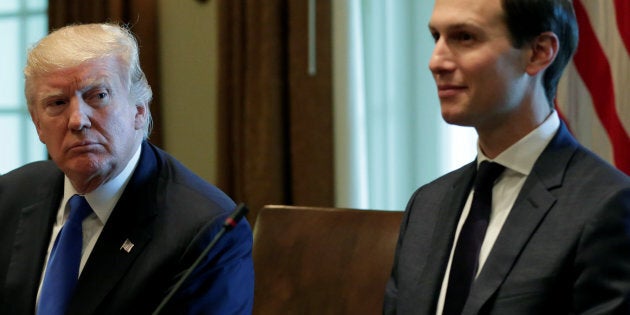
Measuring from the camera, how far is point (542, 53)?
202cm

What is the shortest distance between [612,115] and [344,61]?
1223 millimetres

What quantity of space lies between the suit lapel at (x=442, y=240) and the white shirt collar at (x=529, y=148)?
7.6 inches

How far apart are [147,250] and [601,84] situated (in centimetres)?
169

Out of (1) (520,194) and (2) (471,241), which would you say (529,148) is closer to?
(1) (520,194)

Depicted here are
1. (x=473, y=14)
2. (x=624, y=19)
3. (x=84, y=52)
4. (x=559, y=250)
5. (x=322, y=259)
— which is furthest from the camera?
(x=624, y=19)

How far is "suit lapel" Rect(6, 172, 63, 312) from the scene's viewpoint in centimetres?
254

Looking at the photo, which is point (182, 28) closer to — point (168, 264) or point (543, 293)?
point (168, 264)

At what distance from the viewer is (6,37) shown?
18.4 ft

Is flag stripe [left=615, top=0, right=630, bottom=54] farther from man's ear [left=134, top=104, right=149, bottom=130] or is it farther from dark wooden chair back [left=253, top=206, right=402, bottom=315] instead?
man's ear [left=134, top=104, right=149, bottom=130]

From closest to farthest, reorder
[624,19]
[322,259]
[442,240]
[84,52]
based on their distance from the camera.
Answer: [442,240]
[84,52]
[322,259]
[624,19]

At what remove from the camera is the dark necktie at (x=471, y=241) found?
2031 millimetres

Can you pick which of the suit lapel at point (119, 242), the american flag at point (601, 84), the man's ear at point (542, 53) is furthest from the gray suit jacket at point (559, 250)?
the american flag at point (601, 84)

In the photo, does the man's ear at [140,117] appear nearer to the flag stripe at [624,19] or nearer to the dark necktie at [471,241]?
the dark necktie at [471,241]

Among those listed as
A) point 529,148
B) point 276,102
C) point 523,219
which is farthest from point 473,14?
point 276,102
